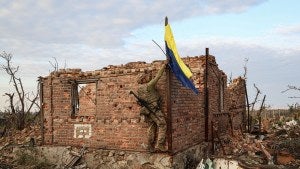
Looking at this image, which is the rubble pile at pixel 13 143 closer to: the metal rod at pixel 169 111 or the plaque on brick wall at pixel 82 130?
the plaque on brick wall at pixel 82 130

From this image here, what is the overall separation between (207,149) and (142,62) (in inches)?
145

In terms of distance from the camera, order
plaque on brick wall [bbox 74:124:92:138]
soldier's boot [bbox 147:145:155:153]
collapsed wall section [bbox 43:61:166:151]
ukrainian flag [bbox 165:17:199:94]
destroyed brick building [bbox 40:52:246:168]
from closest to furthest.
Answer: ukrainian flag [bbox 165:17:199:94]
soldier's boot [bbox 147:145:155:153]
destroyed brick building [bbox 40:52:246:168]
collapsed wall section [bbox 43:61:166:151]
plaque on brick wall [bbox 74:124:92:138]

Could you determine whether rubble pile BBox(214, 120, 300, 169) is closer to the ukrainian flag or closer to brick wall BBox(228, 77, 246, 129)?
brick wall BBox(228, 77, 246, 129)

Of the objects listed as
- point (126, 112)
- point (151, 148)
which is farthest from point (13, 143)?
point (151, 148)

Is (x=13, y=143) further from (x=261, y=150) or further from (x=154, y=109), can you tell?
(x=261, y=150)

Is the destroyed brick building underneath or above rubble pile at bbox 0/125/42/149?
above

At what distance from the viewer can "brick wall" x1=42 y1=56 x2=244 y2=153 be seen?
30.5 feet

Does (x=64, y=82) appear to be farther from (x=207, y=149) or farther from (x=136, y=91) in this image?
(x=207, y=149)

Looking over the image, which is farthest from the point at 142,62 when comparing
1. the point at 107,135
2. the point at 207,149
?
the point at 207,149

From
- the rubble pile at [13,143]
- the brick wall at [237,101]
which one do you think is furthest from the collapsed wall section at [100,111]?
the brick wall at [237,101]

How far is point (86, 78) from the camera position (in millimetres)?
10602

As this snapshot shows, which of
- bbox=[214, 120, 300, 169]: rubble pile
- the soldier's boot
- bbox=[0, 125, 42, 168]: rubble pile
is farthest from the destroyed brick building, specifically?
bbox=[0, 125, 42, 168]: rubble pile

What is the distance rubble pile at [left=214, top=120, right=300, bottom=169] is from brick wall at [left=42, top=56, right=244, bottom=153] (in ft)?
3.67

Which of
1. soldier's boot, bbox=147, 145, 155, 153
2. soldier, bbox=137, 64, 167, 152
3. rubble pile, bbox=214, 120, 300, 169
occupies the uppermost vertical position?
soldier, bbox=137, 64, 167, 152
